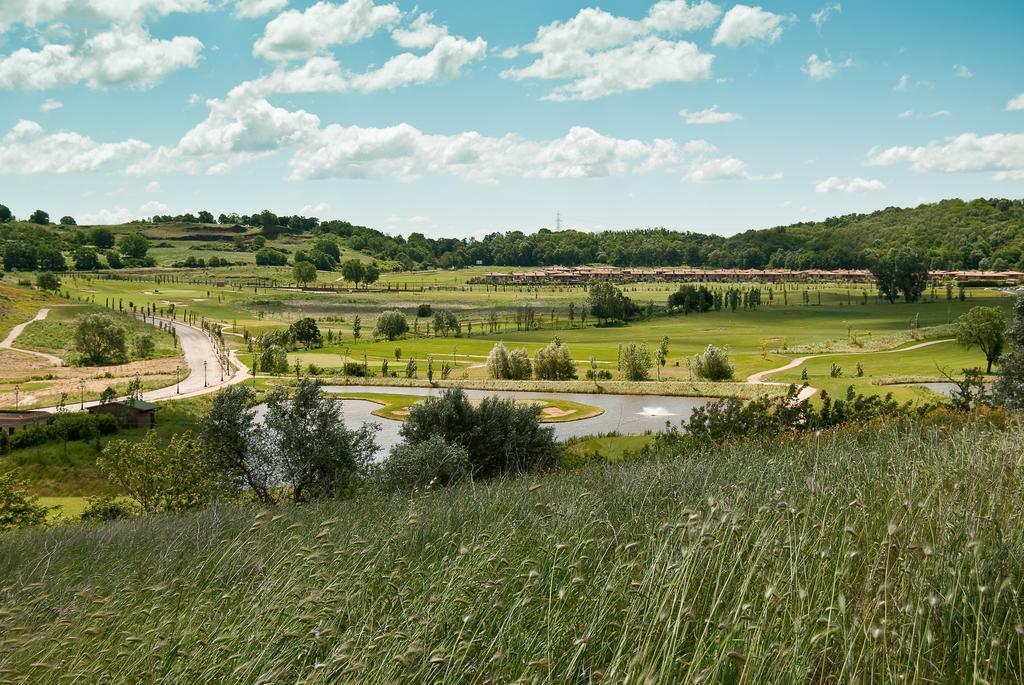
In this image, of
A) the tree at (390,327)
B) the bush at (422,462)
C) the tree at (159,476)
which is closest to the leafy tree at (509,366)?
the tree at (390,327)

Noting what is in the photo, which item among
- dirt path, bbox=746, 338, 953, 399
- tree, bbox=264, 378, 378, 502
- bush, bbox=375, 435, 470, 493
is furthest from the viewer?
dirt path, bbox=746, 338, 953, 399

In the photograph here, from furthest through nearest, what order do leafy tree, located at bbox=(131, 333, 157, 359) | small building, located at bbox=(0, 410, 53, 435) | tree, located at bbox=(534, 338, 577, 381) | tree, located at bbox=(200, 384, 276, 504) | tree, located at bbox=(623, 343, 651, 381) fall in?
leafy tree, located at bbox=(131, 333, 157, 359)
tree, located at bbox=(534, 338, 577, 381)
tree, located at bbox=(623, 343, 651, 381)
small building, located at bbox=(0, 410, 53, 435)
tree, located at bbox=(200, 384, 276, 504)

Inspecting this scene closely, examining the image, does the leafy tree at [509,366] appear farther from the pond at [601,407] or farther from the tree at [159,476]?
the tree at [159,476]

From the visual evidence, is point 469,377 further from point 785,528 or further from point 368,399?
point 785,528

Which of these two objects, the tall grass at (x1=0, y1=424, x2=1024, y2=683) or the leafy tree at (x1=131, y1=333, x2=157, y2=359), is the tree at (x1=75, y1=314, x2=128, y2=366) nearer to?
the leafy tree at (x1=131, y1=333, x2=157, y2=359)

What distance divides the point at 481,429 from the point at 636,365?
179ft

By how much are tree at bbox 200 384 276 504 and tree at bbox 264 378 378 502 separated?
0.72 meters

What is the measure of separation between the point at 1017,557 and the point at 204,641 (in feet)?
17.0

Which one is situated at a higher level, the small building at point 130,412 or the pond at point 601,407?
the small building at point 130,412

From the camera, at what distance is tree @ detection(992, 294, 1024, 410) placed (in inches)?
1331

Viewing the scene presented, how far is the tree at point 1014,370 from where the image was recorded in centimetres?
3381

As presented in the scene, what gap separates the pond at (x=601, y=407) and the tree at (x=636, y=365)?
902 cm

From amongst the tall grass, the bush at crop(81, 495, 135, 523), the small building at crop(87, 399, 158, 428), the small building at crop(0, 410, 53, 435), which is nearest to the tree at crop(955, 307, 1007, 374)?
the small building at crop(87, 399, 158, 428)

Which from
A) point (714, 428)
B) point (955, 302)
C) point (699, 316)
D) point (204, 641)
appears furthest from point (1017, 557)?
point (955, 302)
